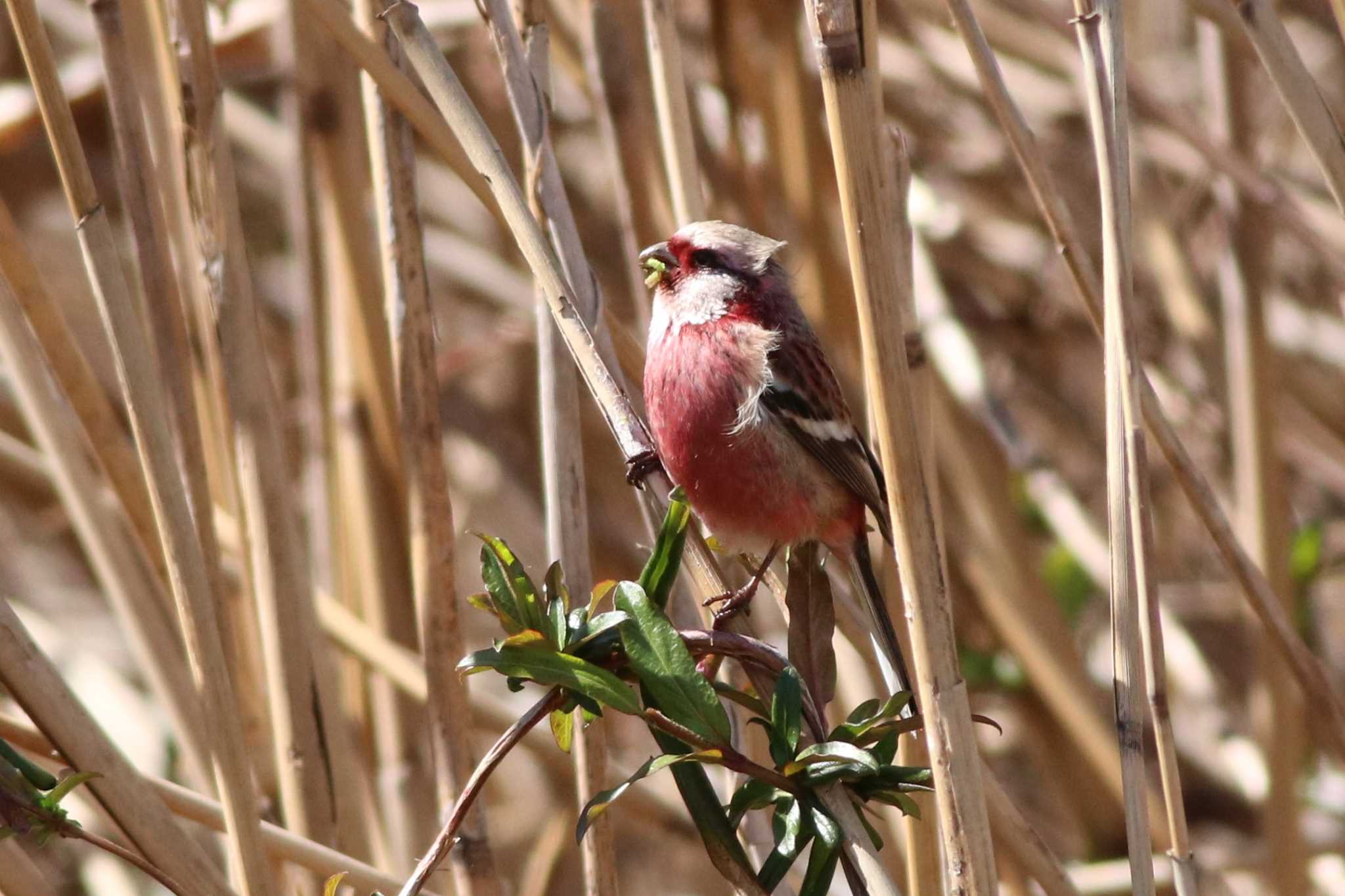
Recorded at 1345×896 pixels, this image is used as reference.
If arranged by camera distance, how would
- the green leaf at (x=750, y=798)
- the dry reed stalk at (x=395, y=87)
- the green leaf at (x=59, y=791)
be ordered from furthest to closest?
1. the dry reed stalk at (x=395, y=87)
2. the green leaf at (x=59, y=791)
3. the green leaf at (x=750, y=798)

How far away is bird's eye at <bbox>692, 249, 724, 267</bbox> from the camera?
81.0 inches

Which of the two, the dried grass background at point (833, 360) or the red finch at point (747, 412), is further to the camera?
the dried grass background at point (833, 360)

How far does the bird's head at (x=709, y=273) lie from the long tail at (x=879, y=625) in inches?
17.7

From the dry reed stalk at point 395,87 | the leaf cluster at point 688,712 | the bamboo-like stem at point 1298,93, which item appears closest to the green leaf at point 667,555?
the leaf cluster at point 688,712

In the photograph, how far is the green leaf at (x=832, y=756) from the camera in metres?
0.99

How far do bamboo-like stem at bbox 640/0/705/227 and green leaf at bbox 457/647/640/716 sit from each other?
998 millimetres

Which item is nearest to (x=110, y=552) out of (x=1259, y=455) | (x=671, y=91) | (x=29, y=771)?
(x=29, y=771)

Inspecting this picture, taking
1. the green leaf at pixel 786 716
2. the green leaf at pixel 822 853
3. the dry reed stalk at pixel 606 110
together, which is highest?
the dry reed stalk at pixel 606 110

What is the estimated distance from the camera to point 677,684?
1013 millimetres

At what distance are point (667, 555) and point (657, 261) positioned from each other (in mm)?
1043

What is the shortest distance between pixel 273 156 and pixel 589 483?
1.30 meters

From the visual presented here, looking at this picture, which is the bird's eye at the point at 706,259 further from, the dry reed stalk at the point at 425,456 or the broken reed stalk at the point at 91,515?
the broken reed stalk at the point at 91,515

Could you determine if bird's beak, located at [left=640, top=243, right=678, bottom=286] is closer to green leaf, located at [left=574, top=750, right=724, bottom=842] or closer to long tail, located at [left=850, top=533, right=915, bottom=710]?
long tail, located at [left=850, top=533, right=915, bottom=710]

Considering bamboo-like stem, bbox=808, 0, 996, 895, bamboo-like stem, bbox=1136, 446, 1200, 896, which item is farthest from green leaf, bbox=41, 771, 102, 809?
bamboo-like stem, bbox=1136, 446, 1200, 896
